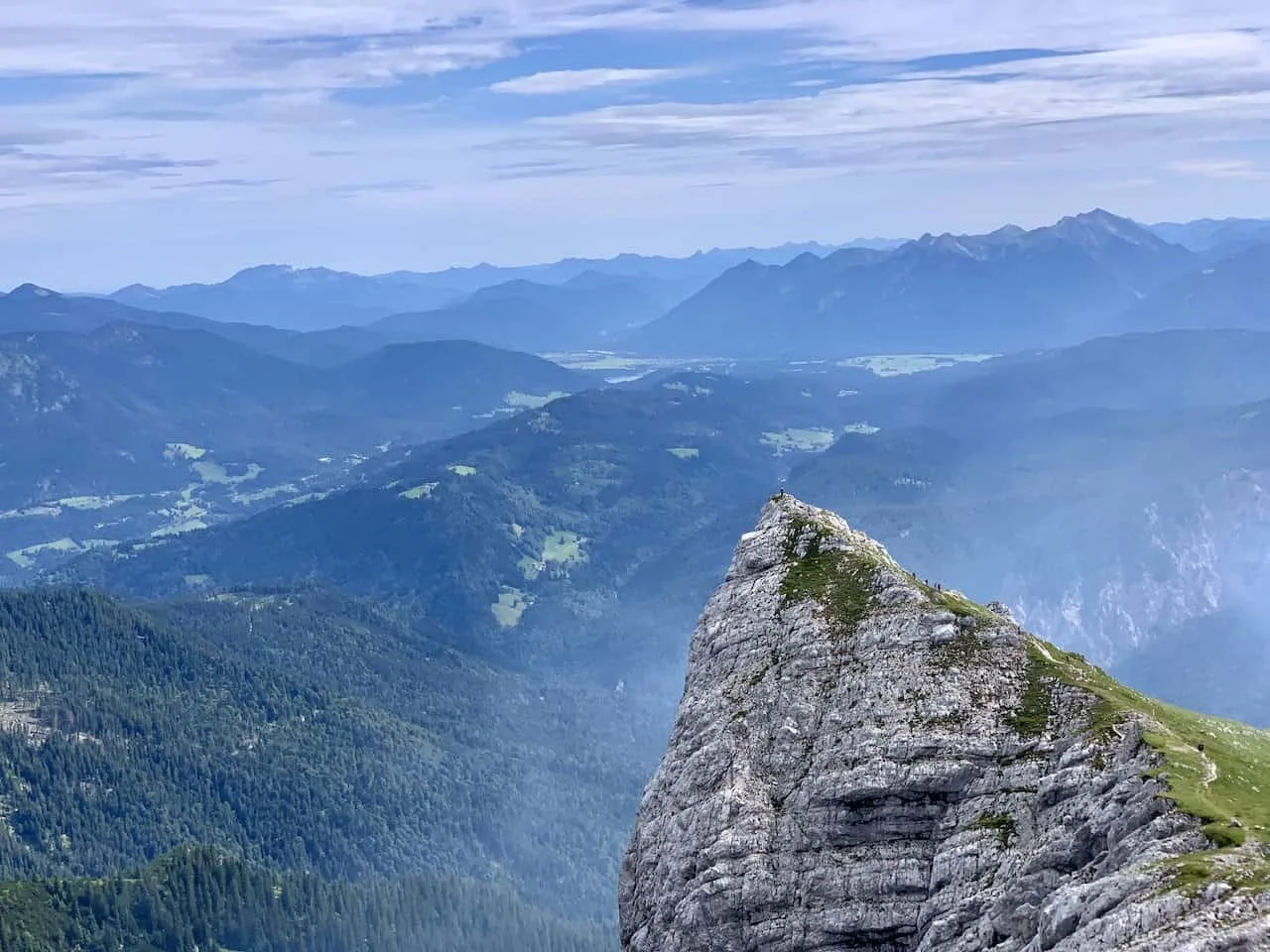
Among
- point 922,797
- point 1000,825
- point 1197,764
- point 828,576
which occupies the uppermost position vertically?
point 828,576

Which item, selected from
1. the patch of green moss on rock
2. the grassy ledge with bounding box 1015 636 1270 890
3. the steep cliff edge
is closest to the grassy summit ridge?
the grassy ledge with bounding box 1015 636 1270 890

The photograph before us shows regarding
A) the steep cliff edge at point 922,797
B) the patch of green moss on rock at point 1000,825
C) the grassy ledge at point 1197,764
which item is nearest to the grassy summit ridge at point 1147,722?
the grassy ledge at point 1197,764

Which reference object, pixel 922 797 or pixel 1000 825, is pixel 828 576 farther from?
pixel 1000 825

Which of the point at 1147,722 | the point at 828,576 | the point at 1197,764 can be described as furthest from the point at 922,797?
the point at 828,576

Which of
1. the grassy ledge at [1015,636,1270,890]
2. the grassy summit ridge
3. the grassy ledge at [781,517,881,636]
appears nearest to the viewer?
the grassy ledge at [1015,636,1270,890]

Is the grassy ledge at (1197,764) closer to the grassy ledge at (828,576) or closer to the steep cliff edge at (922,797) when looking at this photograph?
the steep cliff edge at (922,797)

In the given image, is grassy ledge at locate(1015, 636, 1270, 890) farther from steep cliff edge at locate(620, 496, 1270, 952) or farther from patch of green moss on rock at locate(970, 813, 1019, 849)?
patch of green moss on rock at locate(970, 813, 1019, 849)
